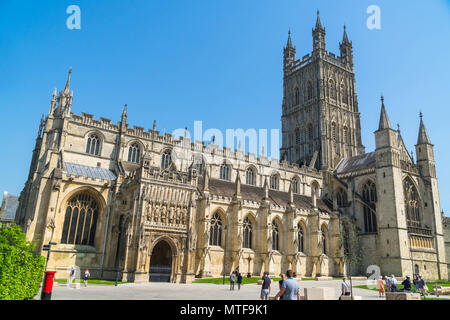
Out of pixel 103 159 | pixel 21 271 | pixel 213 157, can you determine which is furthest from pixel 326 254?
pixel 21 271

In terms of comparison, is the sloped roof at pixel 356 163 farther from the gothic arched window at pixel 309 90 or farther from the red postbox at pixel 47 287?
the red postbox at pixel 47 287

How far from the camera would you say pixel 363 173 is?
51344mm

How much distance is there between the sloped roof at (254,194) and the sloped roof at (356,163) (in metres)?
8.47

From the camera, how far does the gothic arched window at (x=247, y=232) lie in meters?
38.4

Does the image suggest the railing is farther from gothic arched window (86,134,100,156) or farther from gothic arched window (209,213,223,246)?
gothic arched window (86,134,100,156)

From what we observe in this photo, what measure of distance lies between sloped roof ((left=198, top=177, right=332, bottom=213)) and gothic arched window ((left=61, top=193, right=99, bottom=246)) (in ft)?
36.9

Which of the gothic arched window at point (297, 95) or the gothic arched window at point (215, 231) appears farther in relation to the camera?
the gothic arched window at point (297, 95)

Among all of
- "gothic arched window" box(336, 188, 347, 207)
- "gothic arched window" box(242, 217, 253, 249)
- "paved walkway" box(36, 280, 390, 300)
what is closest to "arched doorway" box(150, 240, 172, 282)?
"paved walkway" box(36, 280, 390, 300)

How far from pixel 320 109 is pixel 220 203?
33.6 meters

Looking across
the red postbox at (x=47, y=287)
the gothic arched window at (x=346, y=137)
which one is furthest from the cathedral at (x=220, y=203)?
the red postbox at (x=47, y=287)

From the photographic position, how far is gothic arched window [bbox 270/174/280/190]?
170 ft

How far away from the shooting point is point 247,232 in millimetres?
38812
